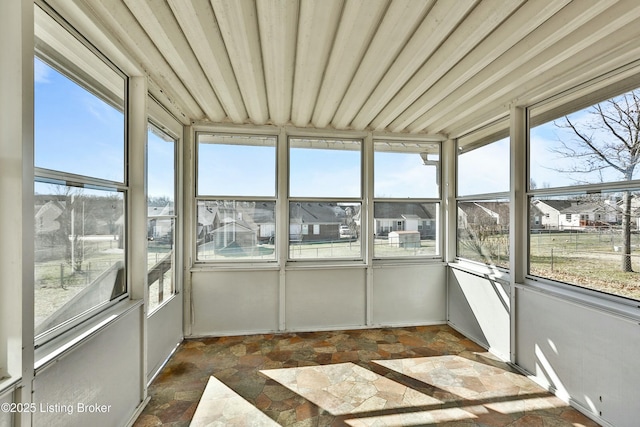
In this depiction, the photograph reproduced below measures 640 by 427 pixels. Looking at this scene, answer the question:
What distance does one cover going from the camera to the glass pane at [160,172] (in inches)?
94.8

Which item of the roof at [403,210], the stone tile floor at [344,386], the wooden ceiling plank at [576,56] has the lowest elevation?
the stone tile floor at [344,386]

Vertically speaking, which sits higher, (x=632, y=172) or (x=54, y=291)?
(x=632, y=172)

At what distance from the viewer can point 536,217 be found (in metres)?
2.54

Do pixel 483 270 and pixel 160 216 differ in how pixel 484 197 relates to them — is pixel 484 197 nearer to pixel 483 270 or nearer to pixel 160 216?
pixel 483 270

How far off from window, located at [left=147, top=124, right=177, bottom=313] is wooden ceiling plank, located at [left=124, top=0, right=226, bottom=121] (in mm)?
605

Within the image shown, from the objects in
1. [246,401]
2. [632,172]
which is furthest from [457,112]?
[246,401]

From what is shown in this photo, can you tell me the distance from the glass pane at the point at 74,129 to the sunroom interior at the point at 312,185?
1cm

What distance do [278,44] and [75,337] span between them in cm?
217

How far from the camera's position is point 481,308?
3.08m

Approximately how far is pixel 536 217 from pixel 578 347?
1.13m

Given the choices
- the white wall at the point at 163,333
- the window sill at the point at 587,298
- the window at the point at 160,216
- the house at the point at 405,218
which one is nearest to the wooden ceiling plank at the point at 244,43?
the window at the point at 160,216

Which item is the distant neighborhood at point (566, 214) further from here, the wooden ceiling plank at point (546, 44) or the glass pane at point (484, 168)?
the wooden ceiling plank at point (546, 44)

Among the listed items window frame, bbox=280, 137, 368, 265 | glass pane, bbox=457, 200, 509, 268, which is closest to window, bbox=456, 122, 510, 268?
glass pane, bbox=457, 200, 509, 268

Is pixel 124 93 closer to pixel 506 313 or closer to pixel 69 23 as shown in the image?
pixel 69 23
